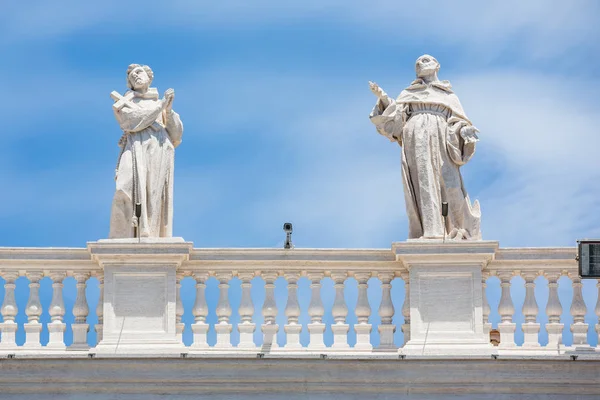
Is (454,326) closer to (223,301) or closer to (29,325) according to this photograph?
(223,301)

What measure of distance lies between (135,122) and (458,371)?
5.17 metres

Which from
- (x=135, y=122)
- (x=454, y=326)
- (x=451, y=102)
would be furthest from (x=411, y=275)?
(x=135, y=122)

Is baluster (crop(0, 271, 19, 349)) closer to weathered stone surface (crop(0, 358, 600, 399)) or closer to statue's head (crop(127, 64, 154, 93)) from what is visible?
weathered stone surface (crop(0, 358, 600, 399))

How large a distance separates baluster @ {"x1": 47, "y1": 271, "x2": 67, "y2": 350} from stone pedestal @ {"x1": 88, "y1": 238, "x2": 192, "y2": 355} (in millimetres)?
609

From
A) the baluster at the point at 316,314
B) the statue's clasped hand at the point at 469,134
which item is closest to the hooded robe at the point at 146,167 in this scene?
the baluster at the point at 316,314

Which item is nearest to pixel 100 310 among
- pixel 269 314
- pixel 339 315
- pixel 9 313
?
pixel 9 313

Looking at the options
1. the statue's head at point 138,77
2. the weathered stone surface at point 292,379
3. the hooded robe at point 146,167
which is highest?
the statue's head at point 138,77

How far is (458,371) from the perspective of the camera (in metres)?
23.0

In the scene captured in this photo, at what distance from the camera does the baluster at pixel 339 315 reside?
938 inches

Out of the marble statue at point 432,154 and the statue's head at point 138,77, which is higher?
the statue's head at point 138,77

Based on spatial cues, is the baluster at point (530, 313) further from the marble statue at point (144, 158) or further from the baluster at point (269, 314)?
the marble statue at point (144, 158)

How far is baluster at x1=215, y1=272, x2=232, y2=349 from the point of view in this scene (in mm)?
23828

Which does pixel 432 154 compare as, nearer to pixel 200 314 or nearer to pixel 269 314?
pixel 269 314

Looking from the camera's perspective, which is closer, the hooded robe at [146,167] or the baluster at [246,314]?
the baluster at [246,314]
